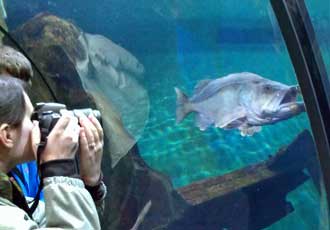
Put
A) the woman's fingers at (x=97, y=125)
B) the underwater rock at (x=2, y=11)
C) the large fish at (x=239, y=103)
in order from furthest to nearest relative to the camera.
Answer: the underwater rock at (x=2, y=11) → the large fish at (x=239, y=103) → the woman's fingers at (x=97, y=125)

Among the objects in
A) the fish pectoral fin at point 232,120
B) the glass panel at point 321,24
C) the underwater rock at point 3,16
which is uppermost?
the underwater rock at point 3,16

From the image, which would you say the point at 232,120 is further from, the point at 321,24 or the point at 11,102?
the point at 11,102

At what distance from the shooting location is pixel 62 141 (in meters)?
1.86

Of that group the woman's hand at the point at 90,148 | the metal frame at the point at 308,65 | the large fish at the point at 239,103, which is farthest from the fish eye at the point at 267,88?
the woman's hand at the point at 90,148

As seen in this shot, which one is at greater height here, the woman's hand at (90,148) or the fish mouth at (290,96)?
the woman's hand at (90,148)

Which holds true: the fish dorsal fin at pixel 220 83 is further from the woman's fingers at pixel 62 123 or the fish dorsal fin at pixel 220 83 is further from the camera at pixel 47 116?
the woman's fingers at pixel 62 123

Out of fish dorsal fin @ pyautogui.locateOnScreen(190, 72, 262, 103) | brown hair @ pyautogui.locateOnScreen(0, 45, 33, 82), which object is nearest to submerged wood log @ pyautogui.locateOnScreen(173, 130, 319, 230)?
fish dorsal fin @ pyautogui.locateOnScreen(190, 72, 262, 103)

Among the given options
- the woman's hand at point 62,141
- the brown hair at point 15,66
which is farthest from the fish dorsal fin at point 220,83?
the woman's hand at point 62,141

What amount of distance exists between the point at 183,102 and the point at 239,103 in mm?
363

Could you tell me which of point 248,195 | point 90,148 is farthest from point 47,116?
point 248,195

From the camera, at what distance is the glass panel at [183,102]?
143 inches

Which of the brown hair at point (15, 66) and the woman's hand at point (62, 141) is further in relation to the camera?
the brown hair at point (15, 66)

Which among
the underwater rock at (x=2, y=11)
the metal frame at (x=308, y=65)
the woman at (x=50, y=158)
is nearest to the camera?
the woman at (x=50, y=158)

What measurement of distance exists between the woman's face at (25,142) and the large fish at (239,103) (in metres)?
1.94
